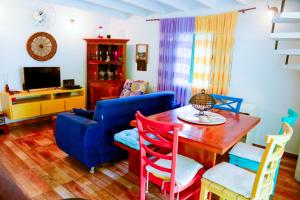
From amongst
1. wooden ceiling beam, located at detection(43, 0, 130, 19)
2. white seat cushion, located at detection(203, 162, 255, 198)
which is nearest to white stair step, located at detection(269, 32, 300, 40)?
white seat cushion, located at detection(203, 162, 255, 198)

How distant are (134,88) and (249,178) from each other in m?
3.51

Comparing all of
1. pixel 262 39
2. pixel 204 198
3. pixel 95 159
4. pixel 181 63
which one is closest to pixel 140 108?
pixel 95 159

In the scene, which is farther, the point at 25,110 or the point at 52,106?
the point at 52,106

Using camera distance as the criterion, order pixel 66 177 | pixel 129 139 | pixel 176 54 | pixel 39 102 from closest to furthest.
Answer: pixel 129 139
pixel 66 177
pixel 39 102
pixel 176 54

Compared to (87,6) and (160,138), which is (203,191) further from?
(87,6)

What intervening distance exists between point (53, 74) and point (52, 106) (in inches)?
27.9

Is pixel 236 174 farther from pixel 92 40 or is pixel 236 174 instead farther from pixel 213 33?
pixel 92 40

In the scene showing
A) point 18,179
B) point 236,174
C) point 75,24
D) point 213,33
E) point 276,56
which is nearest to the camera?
point 236,174

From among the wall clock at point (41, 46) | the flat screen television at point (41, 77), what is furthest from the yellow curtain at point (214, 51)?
the wall clock at point (41, 46)

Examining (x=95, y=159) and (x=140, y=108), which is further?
(x=140, y=108)

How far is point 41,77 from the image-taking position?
433cm

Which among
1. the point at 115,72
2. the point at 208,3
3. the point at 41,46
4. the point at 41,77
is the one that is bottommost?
the point at 41,77

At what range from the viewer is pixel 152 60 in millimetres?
4945

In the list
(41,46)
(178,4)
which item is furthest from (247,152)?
(41,46)
